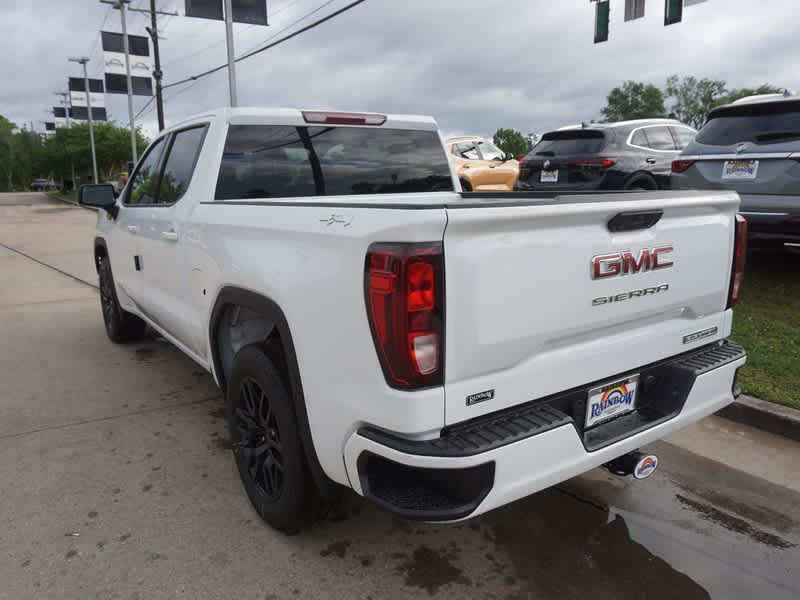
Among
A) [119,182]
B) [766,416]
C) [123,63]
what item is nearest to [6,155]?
[119,182]

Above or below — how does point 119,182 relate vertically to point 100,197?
above

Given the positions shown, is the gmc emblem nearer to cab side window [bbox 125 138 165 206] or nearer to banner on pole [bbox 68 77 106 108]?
cab side window [bbox 125 138 165 206]

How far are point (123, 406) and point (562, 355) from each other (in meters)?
3.26

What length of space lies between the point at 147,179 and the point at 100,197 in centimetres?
66

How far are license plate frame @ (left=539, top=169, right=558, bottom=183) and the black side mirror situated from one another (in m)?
6.33

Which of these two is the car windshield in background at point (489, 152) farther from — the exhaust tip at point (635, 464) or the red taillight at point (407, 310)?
the red taillight at point (407, 310)

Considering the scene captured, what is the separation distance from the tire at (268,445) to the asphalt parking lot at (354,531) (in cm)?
17

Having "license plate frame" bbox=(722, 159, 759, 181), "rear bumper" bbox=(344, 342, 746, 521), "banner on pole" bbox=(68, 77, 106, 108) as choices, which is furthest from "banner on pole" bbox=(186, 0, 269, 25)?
"banner on pole" bbox=(68, 77, 106, 108)

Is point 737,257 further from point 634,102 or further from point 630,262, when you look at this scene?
point 634,102

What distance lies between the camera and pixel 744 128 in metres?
5.95

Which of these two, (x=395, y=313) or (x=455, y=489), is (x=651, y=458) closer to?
(x=455, y=489)

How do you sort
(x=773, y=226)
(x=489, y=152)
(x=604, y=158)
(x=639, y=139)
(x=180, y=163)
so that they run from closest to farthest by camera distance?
(x=180, y=163), (x=773, y=226), (x=604, y=158), (x=639, y=139), (x=489, y=152)

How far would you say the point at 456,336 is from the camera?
6.26 ft

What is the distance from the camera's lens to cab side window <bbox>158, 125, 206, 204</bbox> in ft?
12.0
